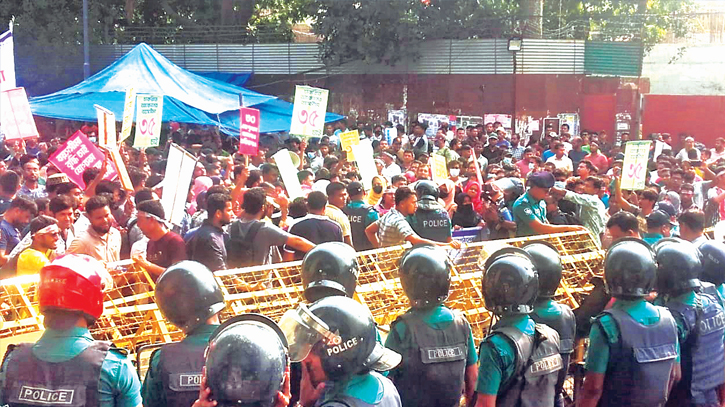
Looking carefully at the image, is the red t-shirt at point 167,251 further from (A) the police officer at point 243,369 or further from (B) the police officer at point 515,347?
(A) the police officer at point 243,369

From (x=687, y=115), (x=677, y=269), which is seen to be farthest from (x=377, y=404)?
(x=687, y=115)

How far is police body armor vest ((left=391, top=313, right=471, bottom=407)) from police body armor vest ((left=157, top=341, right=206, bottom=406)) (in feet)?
3.72

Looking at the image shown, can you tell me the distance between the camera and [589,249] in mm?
7492

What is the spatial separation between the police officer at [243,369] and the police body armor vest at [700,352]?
303cm

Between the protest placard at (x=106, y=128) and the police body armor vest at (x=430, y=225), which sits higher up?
the protest placard at (x=106, y=128)

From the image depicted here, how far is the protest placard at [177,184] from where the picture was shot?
7.95 m

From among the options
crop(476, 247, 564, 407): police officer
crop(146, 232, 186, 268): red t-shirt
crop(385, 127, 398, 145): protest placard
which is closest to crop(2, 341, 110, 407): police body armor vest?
crop(476, 247, 564, 407): police officer

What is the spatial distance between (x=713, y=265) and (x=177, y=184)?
4.74m

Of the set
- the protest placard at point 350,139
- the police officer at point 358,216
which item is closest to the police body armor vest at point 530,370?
the police officer at point 358,216

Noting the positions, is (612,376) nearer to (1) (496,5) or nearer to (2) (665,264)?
(2) (665,264)

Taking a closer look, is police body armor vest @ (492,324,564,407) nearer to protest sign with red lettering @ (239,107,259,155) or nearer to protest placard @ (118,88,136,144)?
protest sign with red lettering @ (239,107,259,155)

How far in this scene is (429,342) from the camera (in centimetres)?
432

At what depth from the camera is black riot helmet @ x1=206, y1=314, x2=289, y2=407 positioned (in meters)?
2.69

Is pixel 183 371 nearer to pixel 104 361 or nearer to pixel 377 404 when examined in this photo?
pixel 104 361
